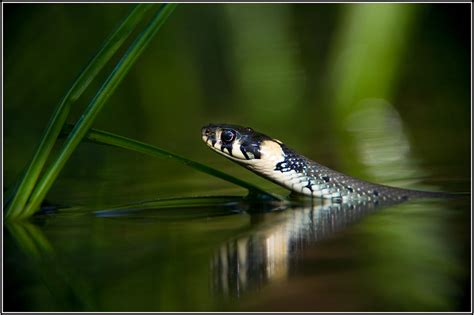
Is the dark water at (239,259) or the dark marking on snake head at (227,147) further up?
the dark marking on snake head at (227,147)

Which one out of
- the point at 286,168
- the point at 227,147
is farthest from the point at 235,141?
the point at 286,168

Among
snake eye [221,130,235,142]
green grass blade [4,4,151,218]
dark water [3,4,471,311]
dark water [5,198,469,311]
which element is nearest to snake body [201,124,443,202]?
snake eye [221,130,235,142]

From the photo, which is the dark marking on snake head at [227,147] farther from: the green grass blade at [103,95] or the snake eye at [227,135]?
the green grass blade at [103,95]

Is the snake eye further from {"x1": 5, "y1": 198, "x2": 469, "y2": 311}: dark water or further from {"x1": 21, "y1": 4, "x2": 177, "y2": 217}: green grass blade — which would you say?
{"x1": 21, "y1": 4, "x2": 177, "y2": 217}: green grass blade

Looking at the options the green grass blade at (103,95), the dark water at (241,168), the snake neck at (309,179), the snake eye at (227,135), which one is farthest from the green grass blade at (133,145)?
the snake eye at (227,135)

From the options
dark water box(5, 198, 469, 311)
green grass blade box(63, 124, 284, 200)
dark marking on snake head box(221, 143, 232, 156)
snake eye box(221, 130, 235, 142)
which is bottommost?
dark water box(5, 198, 469, 311)

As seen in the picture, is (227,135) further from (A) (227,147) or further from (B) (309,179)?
(B) (309,179)
